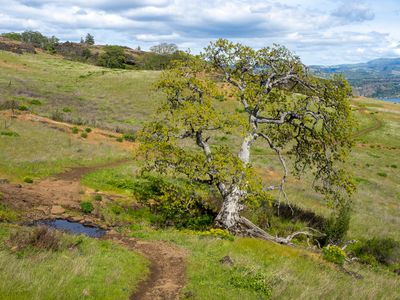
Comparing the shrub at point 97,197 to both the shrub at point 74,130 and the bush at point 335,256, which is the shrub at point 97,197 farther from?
the shrub at point 74,130

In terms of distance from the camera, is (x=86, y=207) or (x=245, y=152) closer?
(x=245, y=152)

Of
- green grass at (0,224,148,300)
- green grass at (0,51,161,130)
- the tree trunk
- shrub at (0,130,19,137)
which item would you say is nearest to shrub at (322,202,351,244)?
the tree trunk

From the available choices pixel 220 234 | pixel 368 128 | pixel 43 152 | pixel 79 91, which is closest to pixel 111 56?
pixel 79 91

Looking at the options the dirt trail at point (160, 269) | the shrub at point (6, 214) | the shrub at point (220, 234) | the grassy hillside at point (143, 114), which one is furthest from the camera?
the grassy hillside at point (143, 114)

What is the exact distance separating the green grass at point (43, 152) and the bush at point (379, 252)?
17.8 metres

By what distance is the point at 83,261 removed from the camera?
12008mm

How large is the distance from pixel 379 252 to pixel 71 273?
1596cm

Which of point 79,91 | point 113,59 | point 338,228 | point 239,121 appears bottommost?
point 338,228

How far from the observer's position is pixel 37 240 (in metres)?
12.9

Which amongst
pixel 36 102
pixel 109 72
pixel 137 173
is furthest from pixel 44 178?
pixel 109 72

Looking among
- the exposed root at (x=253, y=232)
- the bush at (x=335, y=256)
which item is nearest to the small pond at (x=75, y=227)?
the exposed root at (x=253, y=232)

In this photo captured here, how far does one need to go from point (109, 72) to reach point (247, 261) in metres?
77.9

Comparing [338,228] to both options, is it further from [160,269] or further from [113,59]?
[113,59]

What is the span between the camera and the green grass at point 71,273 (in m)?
9.41
